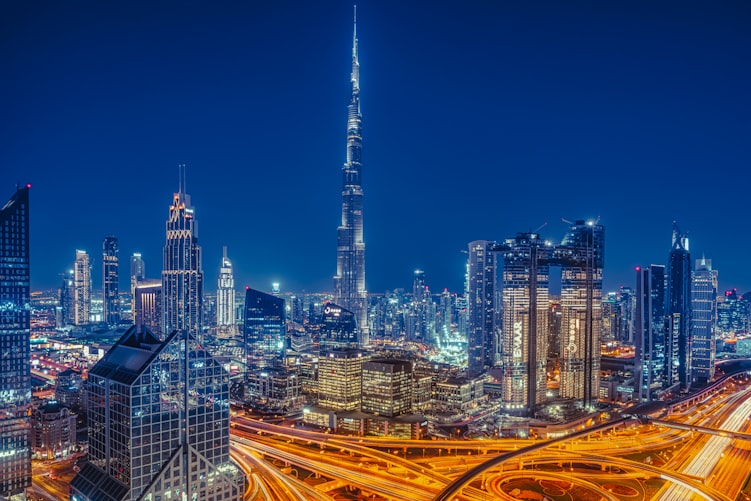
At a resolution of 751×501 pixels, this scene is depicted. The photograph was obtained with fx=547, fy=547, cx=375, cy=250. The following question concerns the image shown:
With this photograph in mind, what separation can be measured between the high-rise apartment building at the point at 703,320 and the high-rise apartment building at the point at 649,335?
9733 millimetres

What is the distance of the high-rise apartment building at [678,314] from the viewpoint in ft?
187

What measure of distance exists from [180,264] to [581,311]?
4618 centimetres

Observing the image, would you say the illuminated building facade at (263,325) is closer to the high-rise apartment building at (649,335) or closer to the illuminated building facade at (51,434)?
the illuminated building facade at (51,434)

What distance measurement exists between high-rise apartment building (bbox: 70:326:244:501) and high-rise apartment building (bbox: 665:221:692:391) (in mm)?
51659

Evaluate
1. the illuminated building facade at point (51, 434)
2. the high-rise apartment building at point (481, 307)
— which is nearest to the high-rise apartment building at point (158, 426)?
the illuminated building facade at point (51, 434)

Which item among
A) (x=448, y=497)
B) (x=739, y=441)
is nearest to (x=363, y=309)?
(x=739, y=441)

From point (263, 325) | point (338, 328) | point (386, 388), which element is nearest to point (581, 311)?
point (386, 388)

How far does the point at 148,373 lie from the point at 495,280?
59.0m

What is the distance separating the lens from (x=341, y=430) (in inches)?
1657

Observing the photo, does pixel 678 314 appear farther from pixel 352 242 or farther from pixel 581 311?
pixel 352 242

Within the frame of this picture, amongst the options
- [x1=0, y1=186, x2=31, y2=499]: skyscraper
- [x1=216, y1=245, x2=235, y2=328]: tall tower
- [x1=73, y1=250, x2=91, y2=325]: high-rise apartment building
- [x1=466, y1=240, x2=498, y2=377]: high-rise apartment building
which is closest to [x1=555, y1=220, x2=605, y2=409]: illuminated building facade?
[x1=466, y1=240, x2=498, y2=377]: high-rise apartment building

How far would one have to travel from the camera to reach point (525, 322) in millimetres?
49094

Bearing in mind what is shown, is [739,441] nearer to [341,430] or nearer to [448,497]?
[448,497]

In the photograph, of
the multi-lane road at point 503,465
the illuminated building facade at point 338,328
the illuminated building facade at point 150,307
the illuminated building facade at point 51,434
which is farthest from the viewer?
the illuminated building facade at point 338,328
